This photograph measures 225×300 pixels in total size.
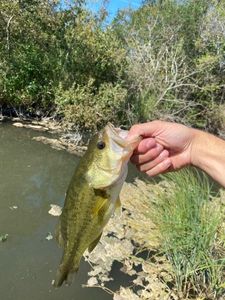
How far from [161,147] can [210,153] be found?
39cm

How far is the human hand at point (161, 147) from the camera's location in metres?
2.24

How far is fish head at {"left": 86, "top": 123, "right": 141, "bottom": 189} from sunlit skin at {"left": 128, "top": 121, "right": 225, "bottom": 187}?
17.2 inches

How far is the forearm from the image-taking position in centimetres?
270

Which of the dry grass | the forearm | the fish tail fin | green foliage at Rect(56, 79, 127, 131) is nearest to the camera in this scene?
the fish tail fin

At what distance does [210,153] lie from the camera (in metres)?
2.72

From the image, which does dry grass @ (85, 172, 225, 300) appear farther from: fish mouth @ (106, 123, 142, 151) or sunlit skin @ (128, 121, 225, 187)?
fish mouth @ (106, 123, 142, 151)

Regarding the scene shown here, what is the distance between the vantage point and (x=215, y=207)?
5672 mm

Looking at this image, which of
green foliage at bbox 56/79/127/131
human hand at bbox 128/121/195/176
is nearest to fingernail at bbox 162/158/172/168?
human hand at bbox 128/121/195/176

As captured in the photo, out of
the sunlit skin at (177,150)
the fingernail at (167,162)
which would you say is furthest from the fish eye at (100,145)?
the fingernail at (167,162)

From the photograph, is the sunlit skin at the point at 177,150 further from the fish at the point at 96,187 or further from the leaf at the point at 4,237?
the leaf at the point at 4,237

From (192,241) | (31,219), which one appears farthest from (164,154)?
(31,219)

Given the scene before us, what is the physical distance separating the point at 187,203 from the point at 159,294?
1.07 m

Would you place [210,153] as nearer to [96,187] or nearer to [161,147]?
[161,147]

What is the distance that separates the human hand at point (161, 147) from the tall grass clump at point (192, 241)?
2296 mm
